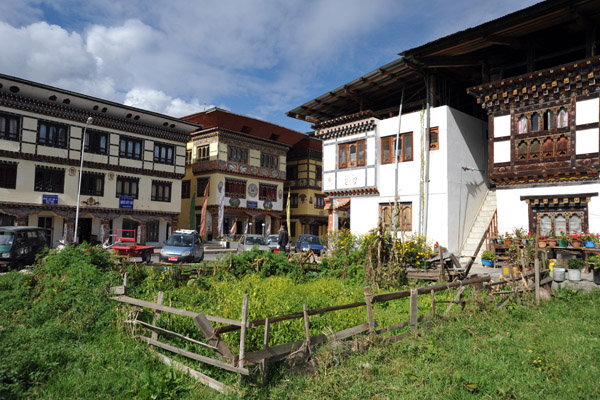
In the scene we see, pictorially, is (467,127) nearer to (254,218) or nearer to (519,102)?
(519,102)

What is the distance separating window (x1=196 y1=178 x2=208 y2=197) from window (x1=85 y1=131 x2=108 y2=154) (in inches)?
420

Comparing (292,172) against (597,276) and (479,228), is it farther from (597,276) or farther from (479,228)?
(597,276)

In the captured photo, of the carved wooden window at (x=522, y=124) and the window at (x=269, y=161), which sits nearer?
the carved wooden window at (x=522, y=124)

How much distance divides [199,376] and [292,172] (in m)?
44.7

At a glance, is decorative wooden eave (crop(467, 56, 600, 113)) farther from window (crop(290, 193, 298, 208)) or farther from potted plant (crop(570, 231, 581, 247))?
window (crop(290, 193, 298, 208))

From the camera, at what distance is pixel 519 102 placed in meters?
17.9

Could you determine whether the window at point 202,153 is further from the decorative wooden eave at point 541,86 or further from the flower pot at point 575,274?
the flower pot at point 575,274

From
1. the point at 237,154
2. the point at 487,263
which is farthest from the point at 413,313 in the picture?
the point at 237,154

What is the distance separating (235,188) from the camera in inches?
1673

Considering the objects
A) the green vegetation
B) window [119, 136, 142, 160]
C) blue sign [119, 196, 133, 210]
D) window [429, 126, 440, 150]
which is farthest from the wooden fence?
window [119, 136, 142, 160]

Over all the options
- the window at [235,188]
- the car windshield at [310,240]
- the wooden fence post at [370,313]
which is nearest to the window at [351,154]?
the car windshield at [310,240]

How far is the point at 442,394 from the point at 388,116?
66.6 ft

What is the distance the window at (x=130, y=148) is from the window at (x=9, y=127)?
7338 mm

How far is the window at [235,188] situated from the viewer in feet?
137
